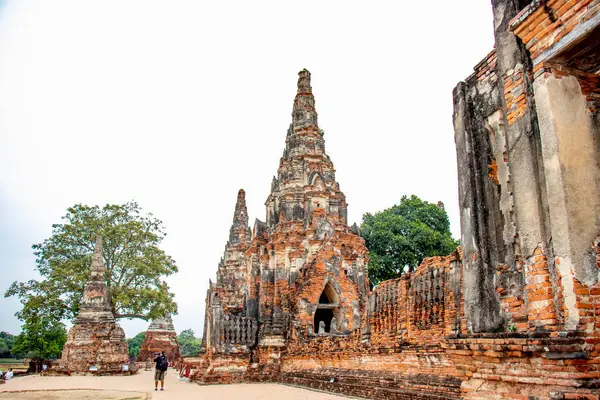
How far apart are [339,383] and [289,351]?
15.8 feet

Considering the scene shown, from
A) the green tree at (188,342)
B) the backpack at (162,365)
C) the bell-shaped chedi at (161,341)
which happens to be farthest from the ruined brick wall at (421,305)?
the green tree at (188,342)

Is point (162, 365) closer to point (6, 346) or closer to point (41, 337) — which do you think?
point (41, 337)

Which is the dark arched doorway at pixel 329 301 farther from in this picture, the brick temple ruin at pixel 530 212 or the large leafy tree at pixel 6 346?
the large leafy tree at pixel 6 346

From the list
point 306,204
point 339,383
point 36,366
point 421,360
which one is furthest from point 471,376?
point 36,366

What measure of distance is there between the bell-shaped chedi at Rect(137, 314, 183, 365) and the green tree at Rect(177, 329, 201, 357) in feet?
75.4

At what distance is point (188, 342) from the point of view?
78.6 meters

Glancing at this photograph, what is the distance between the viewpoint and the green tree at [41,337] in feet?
89.8

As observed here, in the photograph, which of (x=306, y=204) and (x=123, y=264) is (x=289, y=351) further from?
(x=123, y=264)

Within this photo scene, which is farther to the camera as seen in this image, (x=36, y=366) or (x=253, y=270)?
(x=36, y=366)

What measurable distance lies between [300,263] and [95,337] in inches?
458

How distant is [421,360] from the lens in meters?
9.95

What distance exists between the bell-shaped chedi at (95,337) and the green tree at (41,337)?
3.67 m

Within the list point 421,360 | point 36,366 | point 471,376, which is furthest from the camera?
point 36,366

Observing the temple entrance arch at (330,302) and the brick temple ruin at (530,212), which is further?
the temple entrance arch at (330,302)
